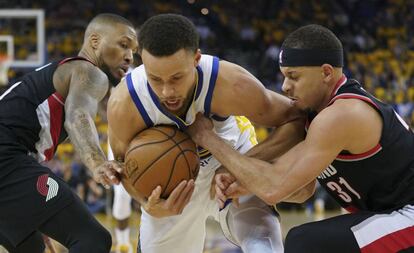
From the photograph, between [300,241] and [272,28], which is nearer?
[300,241]

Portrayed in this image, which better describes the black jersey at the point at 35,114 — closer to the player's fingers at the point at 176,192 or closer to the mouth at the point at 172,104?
the mouth at the point at 172,104

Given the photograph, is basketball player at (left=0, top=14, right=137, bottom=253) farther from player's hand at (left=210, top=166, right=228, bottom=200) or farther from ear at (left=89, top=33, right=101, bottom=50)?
player's hand at (left=210, top=166, right=228, bottom=200)

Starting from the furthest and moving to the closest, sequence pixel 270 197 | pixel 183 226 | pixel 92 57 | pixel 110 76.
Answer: pixel 110 76
pixel 92 57
pixel 183 226
pixel 270 197

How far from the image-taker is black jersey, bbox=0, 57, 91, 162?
13.3ft

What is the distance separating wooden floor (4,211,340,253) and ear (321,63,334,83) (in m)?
5.22

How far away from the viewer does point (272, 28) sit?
1816 cm

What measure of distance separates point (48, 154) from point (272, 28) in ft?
47.2

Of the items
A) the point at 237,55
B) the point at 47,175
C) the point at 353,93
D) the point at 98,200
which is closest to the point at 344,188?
the point at 353,93

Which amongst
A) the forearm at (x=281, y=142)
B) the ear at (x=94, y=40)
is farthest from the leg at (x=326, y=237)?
the ear at (x=94, y=40)

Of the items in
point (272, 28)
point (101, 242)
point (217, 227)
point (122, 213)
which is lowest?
point (217, 227)

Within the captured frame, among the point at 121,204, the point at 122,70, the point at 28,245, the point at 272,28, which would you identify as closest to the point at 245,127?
the point at 122,70

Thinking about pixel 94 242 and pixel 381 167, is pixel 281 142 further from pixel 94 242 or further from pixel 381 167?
pixel 94 242

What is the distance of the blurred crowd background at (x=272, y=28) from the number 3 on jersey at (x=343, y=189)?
10.1 metres

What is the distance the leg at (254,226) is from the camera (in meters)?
3.93
